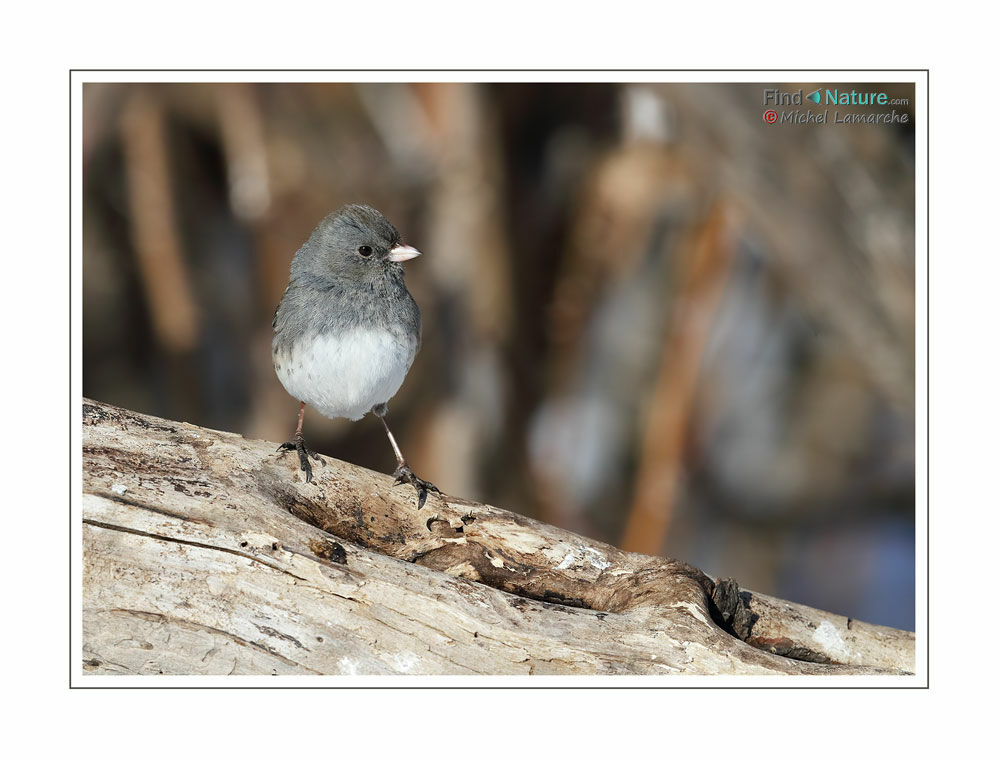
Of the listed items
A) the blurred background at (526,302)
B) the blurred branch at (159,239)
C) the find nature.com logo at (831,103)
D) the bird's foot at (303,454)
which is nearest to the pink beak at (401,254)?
the bird's foot at (303,454)

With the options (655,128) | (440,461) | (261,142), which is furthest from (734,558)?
(261,142)

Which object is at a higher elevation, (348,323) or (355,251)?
(355,251)

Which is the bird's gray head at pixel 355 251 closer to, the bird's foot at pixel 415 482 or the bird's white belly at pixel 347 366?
the bird's white belly at pixel 347 366

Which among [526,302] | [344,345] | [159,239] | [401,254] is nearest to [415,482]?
[344,345]

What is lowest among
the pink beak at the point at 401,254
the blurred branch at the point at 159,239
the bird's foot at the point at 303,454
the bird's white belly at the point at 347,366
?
the bird's foot at the point at 303,454

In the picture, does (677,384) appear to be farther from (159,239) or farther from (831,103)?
(159,239)

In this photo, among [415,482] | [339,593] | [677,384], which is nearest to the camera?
[339,593]
